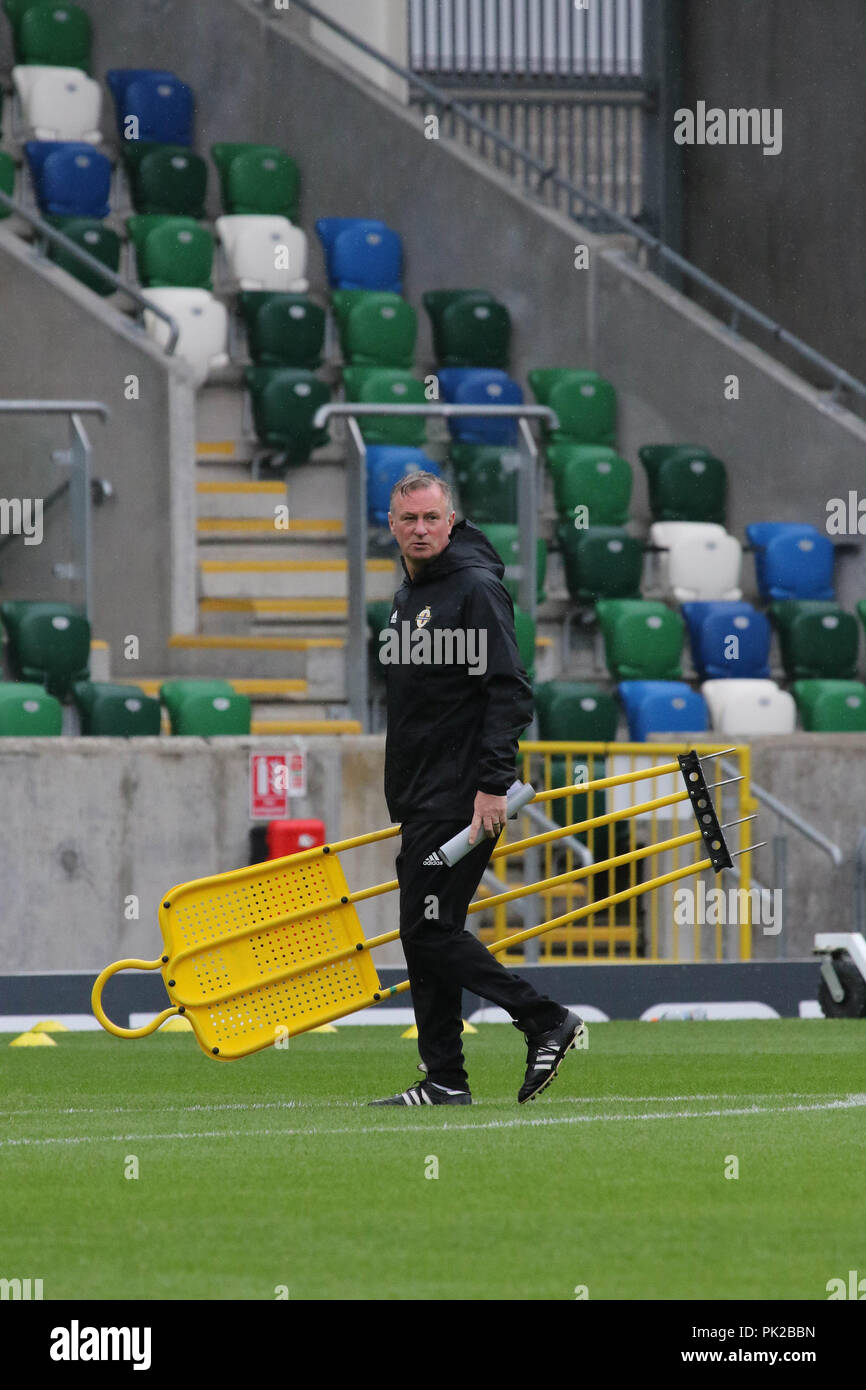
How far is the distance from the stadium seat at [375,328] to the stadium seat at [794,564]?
2.94 metres

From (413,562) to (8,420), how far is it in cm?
706

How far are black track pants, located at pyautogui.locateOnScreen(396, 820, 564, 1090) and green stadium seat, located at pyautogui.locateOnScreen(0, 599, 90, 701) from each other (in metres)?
6.62

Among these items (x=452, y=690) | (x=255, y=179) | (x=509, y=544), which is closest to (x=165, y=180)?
(x=255, y=179)

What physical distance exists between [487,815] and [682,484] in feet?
35.5

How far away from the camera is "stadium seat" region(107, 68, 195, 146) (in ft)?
64.0

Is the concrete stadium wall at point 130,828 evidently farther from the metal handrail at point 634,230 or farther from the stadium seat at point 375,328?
the metal handrail at point 634,230

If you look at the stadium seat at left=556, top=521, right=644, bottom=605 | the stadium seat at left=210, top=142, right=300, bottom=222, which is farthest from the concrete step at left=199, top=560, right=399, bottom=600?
the stadium seat at left=210, top=142, right=300, bottom=222

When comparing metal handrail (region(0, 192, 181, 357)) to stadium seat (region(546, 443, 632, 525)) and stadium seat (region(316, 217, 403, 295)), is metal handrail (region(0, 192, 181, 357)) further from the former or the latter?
stadium seat (region(546, 443, 632, 525))

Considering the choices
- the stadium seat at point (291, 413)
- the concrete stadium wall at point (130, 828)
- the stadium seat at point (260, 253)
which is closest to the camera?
the concrete stadium wall at point (130, 828)

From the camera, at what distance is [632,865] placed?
43.6 ft

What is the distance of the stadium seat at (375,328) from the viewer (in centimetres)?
1817

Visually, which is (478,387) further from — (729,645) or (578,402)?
(729,645)

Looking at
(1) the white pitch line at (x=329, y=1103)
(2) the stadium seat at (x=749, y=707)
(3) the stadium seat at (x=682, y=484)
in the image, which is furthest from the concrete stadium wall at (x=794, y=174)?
(1) the white pitch line at (x=329, y=1103)
